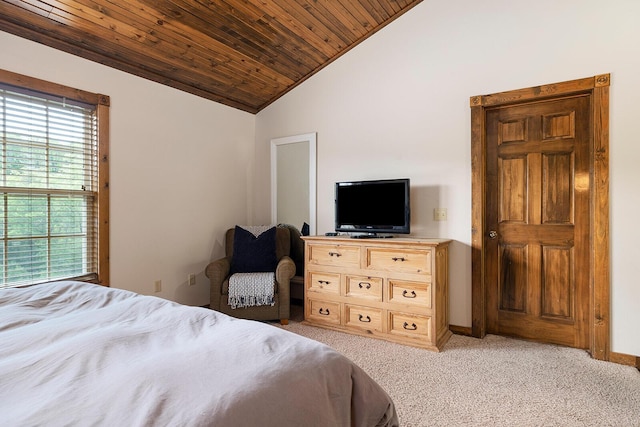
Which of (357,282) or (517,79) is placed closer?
(517,79)

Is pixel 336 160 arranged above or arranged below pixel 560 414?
above

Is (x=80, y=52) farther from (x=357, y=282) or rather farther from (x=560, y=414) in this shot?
(x=560, y=414)

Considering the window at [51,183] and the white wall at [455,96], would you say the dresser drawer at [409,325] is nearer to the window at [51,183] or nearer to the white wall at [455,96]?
the white wall at [455,96]

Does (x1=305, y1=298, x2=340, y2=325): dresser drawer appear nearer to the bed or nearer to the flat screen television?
the flat screen television

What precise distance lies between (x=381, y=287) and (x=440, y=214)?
2.85 ft

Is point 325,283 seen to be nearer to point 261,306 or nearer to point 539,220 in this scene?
point 261,306

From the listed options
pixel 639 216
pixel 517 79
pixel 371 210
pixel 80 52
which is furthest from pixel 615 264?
pixel 80 52

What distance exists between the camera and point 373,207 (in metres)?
3.28

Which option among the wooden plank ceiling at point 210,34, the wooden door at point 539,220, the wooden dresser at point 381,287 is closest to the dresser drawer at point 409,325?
the wooden dresser at point 381,287

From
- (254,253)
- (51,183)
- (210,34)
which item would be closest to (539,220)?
(254,253)

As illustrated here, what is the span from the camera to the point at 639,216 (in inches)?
97.4

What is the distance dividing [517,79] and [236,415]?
3.19 metres

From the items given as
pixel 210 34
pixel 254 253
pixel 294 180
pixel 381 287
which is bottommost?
pixel 381 287

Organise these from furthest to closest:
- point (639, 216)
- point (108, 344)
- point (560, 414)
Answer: point (639, 216), point (560, 414), point (108, 344)
